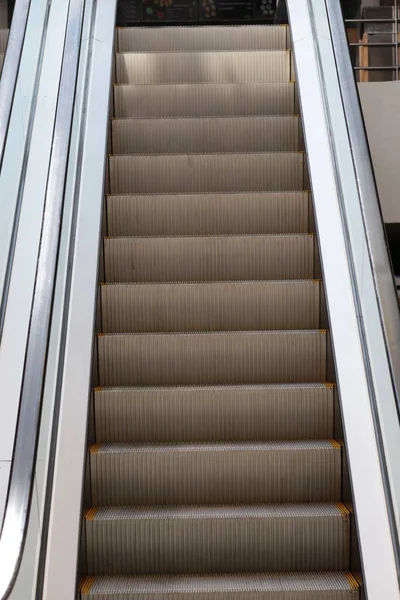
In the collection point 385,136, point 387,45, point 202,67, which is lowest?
point 385,136

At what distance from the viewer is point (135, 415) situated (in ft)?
10.6

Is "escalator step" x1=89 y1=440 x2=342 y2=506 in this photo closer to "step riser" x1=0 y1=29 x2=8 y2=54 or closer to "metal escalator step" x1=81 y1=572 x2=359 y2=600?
"metal escalator step" x1=81 y1=572 x2=359 y2=600

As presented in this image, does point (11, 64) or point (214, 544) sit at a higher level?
point (11, 64)

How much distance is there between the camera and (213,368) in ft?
11.3

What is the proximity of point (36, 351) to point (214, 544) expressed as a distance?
975 mm

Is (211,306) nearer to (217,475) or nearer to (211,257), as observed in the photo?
(211,257)

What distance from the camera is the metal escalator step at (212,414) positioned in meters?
3.24

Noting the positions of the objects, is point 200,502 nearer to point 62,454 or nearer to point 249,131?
point 62,454

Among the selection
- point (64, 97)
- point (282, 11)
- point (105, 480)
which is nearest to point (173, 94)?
point (64, 97)

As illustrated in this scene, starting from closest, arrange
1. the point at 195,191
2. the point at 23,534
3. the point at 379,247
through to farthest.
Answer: the point at 23,534
the point at 379,247
the point at 195,191

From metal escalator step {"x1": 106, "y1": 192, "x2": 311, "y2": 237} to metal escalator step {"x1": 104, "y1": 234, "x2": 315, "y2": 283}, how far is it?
0.75 feet

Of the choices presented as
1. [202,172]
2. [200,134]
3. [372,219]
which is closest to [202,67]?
[200,134]

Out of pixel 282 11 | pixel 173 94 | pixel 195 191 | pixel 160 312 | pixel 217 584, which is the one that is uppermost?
pixel 282 11

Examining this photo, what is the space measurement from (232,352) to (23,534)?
4.84 feet
